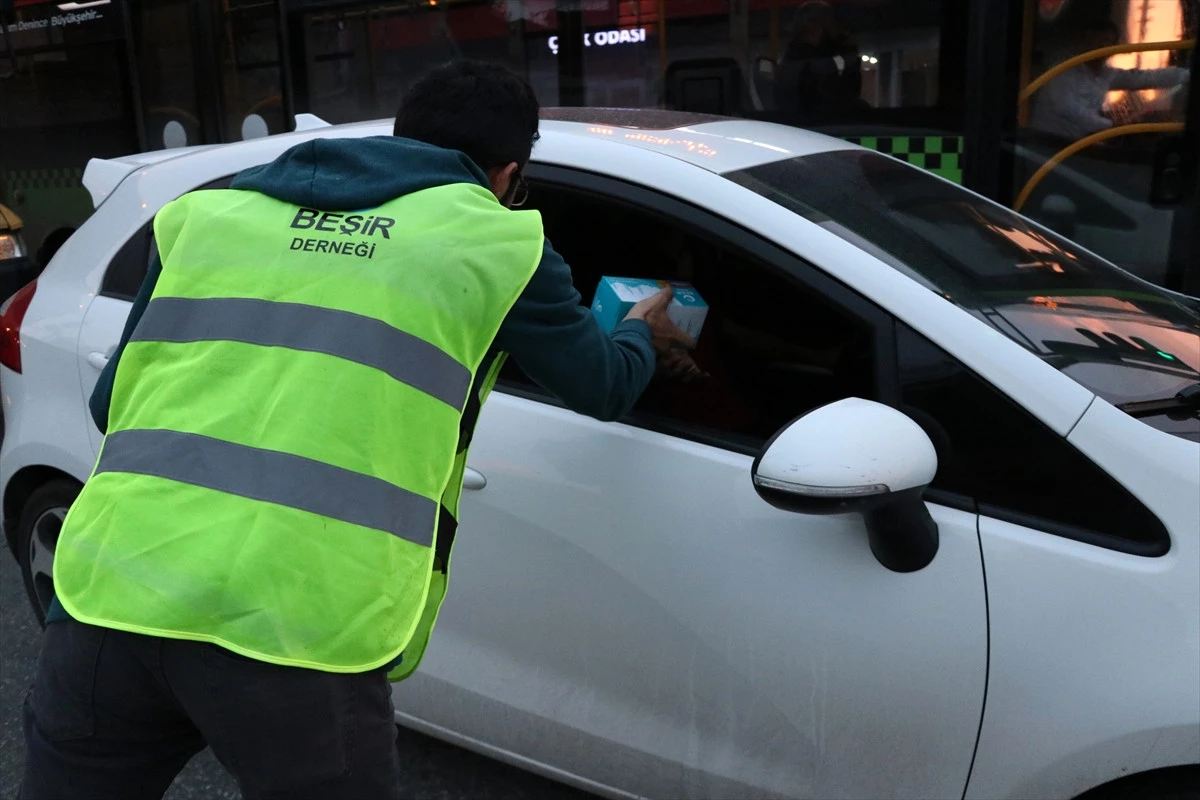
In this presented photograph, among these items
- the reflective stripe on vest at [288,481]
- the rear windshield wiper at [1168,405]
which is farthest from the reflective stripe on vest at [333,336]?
the rear windshield wiper at [1168,405]

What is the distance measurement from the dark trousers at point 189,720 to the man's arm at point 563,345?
17.7 inches

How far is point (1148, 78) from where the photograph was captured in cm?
458

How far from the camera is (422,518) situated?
4.79ft

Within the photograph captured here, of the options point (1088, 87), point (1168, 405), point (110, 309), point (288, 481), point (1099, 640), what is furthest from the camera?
point (1088, 87)

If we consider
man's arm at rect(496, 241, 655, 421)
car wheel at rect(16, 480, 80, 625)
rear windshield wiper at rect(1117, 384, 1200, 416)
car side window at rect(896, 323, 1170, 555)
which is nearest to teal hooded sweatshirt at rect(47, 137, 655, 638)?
man's arm at rect(496, 241, 655, 421)

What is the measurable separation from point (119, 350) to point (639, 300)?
87cm

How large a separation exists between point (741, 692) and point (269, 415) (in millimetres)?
1020

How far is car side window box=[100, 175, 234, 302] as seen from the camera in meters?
2.81

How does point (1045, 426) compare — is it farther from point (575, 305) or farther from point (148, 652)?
point (148, 652)

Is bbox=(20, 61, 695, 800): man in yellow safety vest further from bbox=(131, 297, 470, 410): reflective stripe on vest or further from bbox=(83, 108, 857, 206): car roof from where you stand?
bbox=(83, 108, 857, 206): car roof

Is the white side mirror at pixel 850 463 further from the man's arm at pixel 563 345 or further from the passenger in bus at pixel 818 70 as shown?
the passenger in bus at pixel 818 70

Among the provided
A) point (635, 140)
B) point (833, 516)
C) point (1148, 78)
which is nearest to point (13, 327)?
point (635, 140)

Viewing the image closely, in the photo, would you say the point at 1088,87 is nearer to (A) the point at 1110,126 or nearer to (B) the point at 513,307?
(A) the point at 1110,126

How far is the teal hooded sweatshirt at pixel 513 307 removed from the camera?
1520 millimetres
